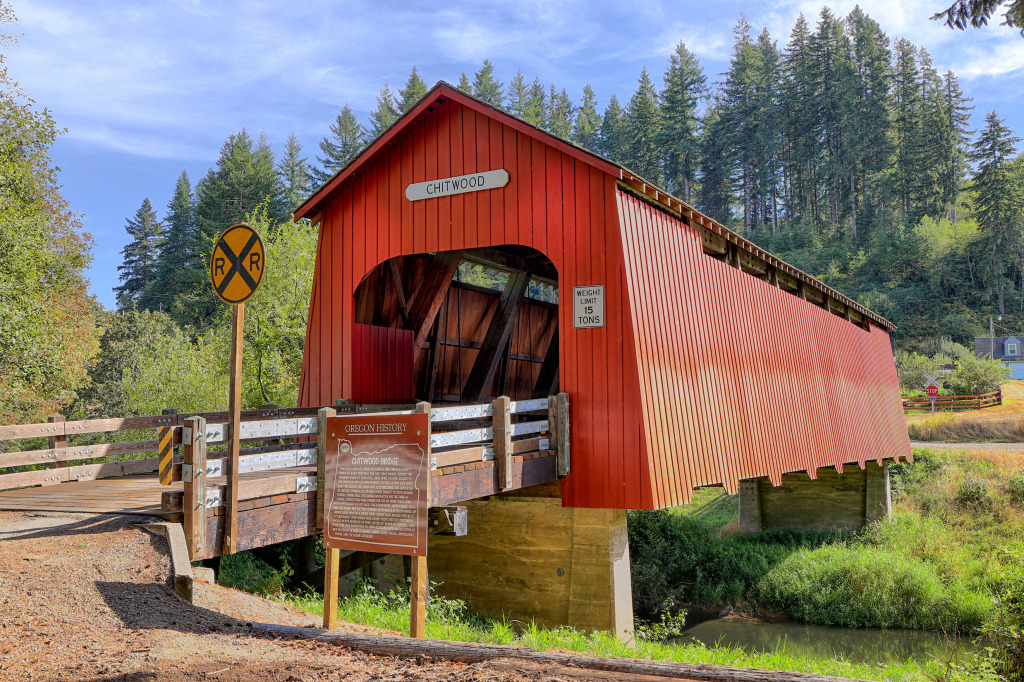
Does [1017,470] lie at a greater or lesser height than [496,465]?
lesser

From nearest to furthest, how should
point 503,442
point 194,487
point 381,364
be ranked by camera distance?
point 194,487 → point 503,442 → point 381,364

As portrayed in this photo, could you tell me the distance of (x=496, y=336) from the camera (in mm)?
14352

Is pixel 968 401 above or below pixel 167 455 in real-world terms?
above

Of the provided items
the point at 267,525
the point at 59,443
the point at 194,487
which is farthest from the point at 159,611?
the point at 59,443

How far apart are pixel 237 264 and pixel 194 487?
5.50ft

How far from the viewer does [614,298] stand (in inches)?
354

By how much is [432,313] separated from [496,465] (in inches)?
184

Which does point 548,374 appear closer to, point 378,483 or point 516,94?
point 378,483

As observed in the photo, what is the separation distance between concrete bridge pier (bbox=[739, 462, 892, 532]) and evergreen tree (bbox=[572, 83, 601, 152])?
40368 mm

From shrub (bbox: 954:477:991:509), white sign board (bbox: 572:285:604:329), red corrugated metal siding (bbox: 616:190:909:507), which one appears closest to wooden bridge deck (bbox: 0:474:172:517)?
white sign board (bbox: 572:285:604:329)

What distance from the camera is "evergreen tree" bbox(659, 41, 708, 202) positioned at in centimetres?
5506

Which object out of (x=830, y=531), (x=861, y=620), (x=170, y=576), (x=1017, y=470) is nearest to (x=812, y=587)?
(x=861, y=620)

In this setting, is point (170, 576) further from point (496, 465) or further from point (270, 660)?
point (496, 465)

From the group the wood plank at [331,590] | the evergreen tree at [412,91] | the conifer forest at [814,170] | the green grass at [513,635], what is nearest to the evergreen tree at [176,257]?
the conifer forest at [814,170]
